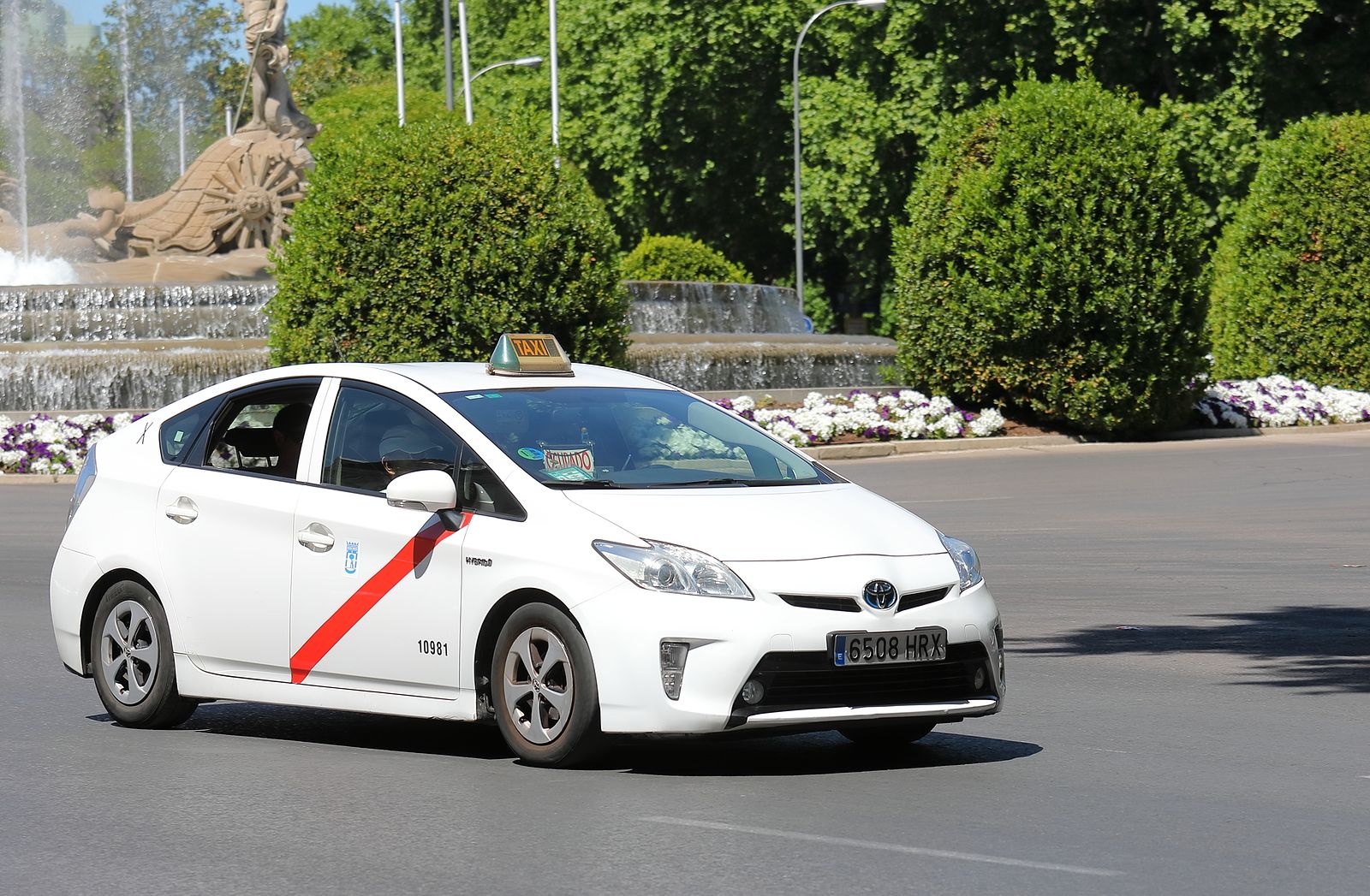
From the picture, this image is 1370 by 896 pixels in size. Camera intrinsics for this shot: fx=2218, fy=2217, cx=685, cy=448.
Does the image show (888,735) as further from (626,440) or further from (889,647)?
(626,440)

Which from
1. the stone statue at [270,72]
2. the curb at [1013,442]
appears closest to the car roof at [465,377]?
the curb at [1013,442]

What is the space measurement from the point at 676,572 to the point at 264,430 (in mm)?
2426

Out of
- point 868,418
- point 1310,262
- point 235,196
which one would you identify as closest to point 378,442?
point 868,418

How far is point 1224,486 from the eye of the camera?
73.0 ft

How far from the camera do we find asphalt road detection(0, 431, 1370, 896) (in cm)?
621

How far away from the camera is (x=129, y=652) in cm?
928

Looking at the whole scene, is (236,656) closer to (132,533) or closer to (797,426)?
(132,533)

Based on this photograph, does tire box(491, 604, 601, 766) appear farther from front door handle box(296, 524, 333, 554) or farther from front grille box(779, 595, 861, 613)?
front door handle box(296, 524, 333, 554)

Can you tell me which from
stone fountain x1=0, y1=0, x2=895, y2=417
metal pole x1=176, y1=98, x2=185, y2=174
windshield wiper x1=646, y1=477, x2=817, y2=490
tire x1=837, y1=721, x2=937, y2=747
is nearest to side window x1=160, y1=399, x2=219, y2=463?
windshield wiper x1=646, y1=477, x2=817, y2=490

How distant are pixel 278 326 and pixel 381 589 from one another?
21.3 m

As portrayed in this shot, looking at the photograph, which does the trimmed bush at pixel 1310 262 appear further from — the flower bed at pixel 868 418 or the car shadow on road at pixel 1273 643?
the car shadow on road at pixel 1273 643

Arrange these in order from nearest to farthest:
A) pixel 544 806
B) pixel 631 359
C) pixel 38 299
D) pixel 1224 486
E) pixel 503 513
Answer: pixel 544 806
pixel 503 513
pixel 1224 486
pixel 631 359
pixel 38 299

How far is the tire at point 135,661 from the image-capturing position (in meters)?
9.14

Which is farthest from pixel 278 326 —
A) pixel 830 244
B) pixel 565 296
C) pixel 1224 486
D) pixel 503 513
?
pixel 830 244
